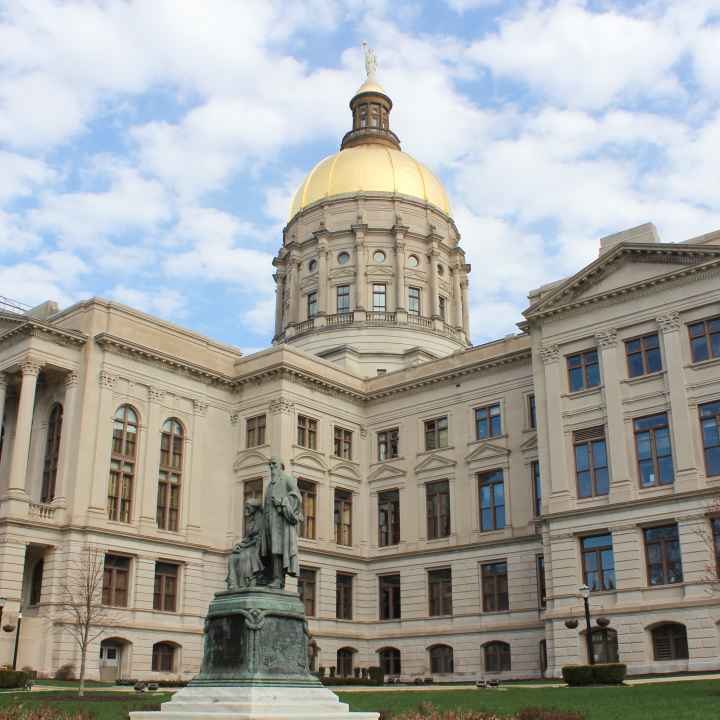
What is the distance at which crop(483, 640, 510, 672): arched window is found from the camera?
4897 cm

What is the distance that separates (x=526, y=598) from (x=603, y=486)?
840cm

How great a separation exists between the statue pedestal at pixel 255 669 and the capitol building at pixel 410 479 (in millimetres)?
25422

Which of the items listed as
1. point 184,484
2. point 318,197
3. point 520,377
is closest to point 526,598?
point 520,377

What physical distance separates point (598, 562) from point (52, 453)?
27.8m

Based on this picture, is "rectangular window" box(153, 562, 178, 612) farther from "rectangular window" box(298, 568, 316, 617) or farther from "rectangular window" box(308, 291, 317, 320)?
"rectangular window" box(308, 291, 317, 320)

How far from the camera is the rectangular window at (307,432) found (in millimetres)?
54844

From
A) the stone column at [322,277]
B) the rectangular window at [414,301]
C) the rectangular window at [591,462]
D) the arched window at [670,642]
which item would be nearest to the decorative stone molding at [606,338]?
the rectangular window at [591,462]

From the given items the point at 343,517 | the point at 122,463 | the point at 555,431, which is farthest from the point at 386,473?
the point at 122,463

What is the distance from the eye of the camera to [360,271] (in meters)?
73.7

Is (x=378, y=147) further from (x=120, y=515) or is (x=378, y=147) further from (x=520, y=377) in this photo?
(x=120, y=515)

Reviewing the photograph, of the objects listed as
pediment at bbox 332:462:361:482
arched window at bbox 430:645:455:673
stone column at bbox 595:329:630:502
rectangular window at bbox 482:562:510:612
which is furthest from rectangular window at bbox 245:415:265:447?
stone column at bbox 595:329:630:502

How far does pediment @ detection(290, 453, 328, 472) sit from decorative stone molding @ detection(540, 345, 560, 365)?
48.5 feet

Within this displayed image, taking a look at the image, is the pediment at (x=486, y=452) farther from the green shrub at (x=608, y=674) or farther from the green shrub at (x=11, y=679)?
the green shrub at (x=11, y=679)

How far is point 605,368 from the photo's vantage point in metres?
45.2
